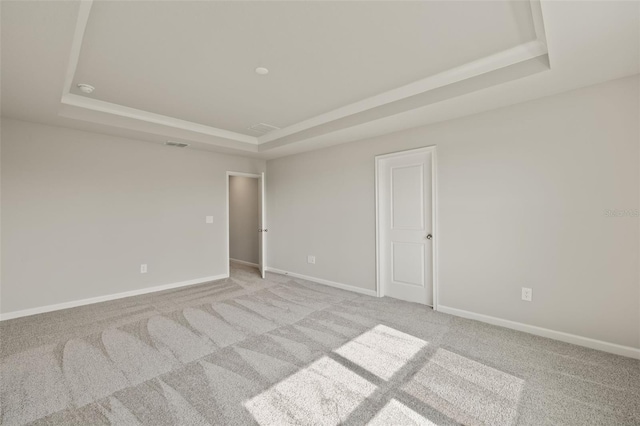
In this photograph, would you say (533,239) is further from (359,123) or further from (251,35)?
(251,35)

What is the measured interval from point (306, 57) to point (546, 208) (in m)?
2.63

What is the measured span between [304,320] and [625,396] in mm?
2569

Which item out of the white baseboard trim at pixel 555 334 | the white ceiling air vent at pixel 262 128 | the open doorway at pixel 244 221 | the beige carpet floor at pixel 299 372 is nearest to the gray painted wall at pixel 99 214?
the beige carpet floor at pixel 299 372

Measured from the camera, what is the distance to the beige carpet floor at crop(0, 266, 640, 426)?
1738 millimetres

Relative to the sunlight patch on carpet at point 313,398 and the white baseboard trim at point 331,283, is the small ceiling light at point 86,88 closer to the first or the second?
the sunlight patch on carpet at point 313,398

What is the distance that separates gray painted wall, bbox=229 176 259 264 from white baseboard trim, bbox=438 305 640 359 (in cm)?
433

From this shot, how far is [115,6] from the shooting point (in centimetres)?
178

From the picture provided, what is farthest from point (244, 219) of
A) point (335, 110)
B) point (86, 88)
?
point (86, 88)

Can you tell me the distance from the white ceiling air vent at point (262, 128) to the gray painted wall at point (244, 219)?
1.90m

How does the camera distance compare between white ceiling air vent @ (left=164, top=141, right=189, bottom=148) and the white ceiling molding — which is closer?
the white ceiling molding

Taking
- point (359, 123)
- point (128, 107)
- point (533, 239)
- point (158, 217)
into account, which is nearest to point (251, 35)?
point (359, 123)

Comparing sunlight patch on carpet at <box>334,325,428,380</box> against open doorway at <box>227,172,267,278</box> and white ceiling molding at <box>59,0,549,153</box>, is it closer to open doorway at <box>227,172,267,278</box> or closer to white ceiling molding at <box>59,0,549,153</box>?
white ceiling molding at <box>59,0,549,153</box>

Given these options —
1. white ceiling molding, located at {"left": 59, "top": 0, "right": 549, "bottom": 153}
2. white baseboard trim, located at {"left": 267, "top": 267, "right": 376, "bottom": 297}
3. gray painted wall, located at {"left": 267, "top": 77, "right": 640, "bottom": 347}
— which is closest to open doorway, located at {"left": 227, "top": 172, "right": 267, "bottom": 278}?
white baseboard trim, located at {"left": 267, "top": 267, "right": 376, "bottom": 297}

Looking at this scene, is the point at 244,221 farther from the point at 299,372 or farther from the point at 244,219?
the point at 299,372
